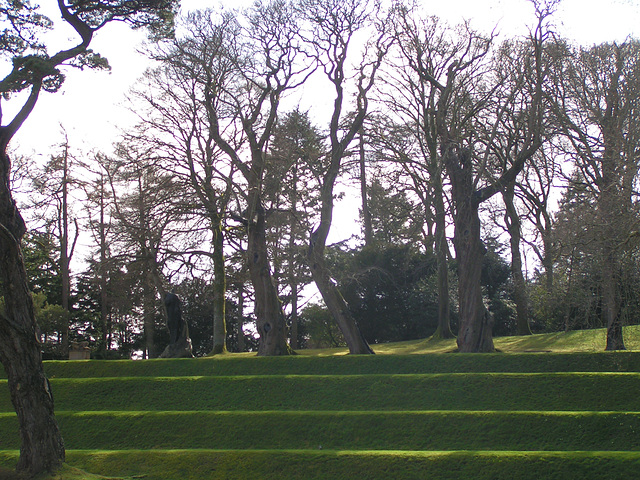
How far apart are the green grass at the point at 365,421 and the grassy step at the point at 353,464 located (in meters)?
A: 0.02

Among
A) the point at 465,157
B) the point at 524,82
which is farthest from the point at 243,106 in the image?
the point at 524,82

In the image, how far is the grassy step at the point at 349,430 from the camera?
1046cm

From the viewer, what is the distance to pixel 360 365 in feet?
55.2

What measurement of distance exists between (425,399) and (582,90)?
12.2m

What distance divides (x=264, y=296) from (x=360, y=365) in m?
5.25

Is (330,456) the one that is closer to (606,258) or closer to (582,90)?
(606,258)

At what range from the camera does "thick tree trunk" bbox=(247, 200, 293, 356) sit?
20.4m

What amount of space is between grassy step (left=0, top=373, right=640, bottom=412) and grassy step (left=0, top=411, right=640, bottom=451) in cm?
145

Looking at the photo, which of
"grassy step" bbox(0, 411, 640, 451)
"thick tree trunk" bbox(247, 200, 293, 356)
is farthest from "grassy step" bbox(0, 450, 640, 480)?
"thick tree trunk" bbox(247, 200, 293, 356)

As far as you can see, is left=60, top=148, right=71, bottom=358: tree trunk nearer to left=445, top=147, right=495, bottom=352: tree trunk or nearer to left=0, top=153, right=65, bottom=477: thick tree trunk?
left=445, top=147, right=495, bottom=352: tree trunk

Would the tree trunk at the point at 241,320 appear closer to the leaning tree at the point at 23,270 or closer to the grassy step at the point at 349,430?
the grassy step at the point at 349,430

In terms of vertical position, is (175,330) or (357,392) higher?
(175,330)

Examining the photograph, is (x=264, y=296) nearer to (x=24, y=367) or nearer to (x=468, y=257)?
(x=468, y=257)

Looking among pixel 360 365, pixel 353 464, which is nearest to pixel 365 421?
pixel 353 464
